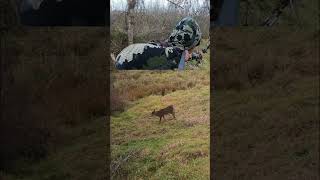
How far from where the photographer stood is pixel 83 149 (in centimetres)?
461

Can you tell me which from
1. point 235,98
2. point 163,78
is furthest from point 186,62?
point 235,98

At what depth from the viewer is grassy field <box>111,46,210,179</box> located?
4.43 m

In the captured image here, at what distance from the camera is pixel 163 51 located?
4.54 m

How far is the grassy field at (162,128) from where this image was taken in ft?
14.5

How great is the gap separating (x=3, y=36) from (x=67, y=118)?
84 centimetres

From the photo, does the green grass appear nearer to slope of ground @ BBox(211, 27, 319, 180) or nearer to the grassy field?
the grassy field

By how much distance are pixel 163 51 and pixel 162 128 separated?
1.98 ft

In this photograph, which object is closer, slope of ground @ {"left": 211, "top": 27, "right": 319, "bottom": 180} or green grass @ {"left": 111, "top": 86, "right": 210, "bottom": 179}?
green grass @ {"left": 111, "top": 86, "right": 210, "bottom": 179}

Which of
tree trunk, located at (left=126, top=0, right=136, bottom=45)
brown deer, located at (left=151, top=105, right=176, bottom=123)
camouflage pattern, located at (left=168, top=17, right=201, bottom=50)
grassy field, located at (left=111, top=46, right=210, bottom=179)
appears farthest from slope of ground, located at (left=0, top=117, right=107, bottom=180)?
camouflage pattern, located at (left=168, top=17, right=201, bottom=50)

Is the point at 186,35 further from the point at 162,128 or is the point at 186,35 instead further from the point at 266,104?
the point at 266,104

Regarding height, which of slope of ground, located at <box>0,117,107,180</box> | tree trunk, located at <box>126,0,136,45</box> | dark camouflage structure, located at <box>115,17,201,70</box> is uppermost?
tree trunk, located at <box>126,0,136,45</box>

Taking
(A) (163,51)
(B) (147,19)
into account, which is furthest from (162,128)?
(B) (147,19)

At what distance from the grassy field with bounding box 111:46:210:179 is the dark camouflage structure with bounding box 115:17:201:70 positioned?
0.06 metres

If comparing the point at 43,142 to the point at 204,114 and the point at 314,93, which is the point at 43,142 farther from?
the point at 314,93
